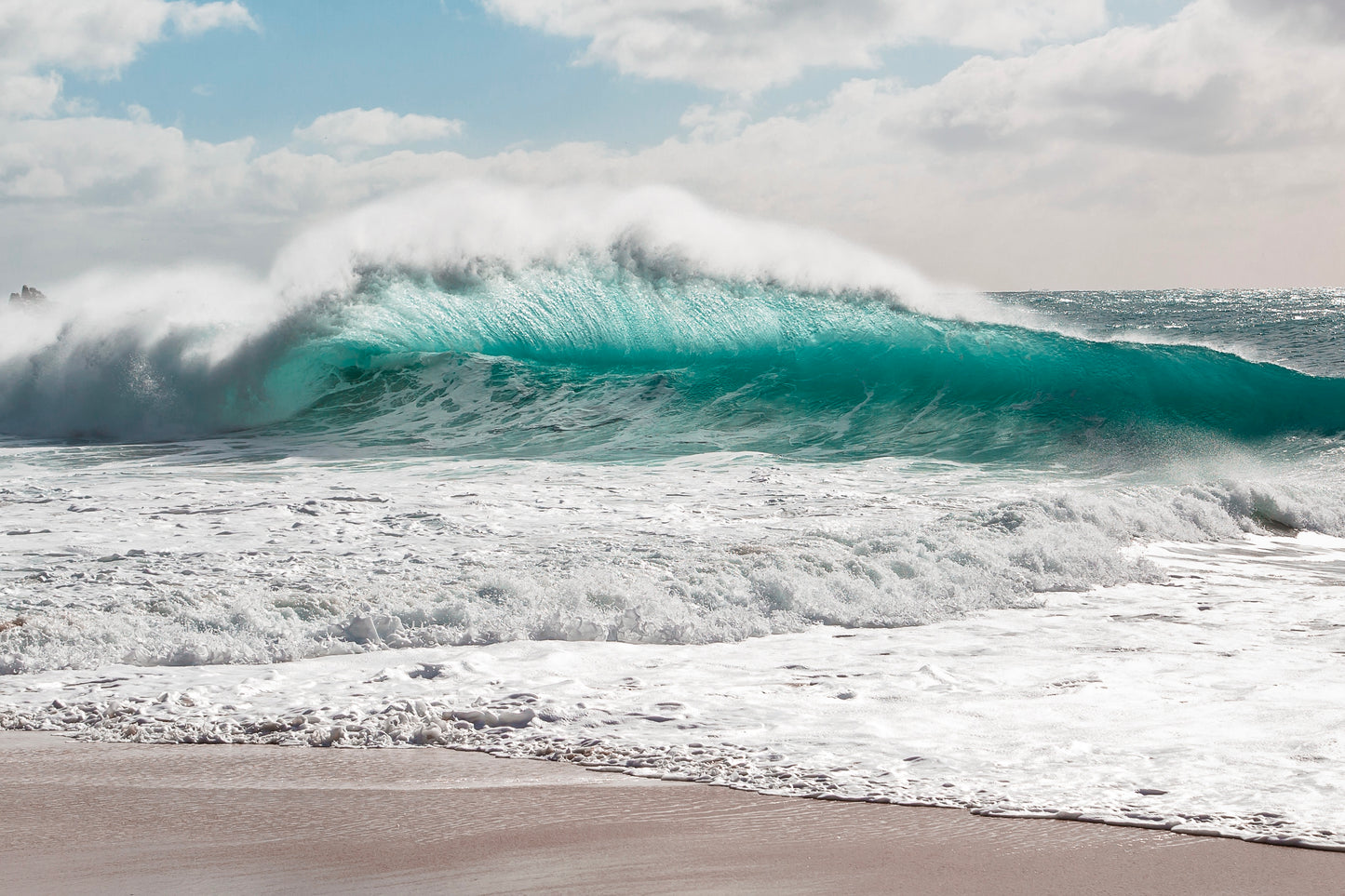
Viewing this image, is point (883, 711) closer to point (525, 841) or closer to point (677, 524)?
point (525, 841)

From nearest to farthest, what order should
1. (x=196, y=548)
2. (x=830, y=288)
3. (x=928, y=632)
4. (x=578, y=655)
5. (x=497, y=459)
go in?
(x=578, y=655)
(x=928, y=632)
(x=196, y=548)
(x=497, y=459)
(x=830, y=288)

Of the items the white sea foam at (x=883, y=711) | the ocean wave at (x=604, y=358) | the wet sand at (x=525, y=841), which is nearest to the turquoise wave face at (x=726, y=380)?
the ocean wave at (x=604, y=358)

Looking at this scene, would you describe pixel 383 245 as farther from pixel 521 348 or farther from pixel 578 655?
pixel 578 655

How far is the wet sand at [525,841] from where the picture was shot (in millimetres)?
2506

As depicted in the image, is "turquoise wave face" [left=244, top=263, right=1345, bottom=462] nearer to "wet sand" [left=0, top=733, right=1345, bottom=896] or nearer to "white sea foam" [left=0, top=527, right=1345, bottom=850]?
"white sea foam" [left=0, top=527, right=1345, bottom=850]

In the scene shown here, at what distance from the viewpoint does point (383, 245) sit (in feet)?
58.8

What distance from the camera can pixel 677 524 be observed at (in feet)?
25.4

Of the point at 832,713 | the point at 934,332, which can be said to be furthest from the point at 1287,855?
the point at 934,332

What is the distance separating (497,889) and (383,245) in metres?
16.7

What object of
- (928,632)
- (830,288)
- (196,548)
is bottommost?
(928,632)

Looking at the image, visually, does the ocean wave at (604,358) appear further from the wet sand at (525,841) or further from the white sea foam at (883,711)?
the wet sand at (525,841)

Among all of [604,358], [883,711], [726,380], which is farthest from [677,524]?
[604,358]

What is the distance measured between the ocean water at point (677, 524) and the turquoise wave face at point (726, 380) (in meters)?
0.08

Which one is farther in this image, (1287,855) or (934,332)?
(934,332)
